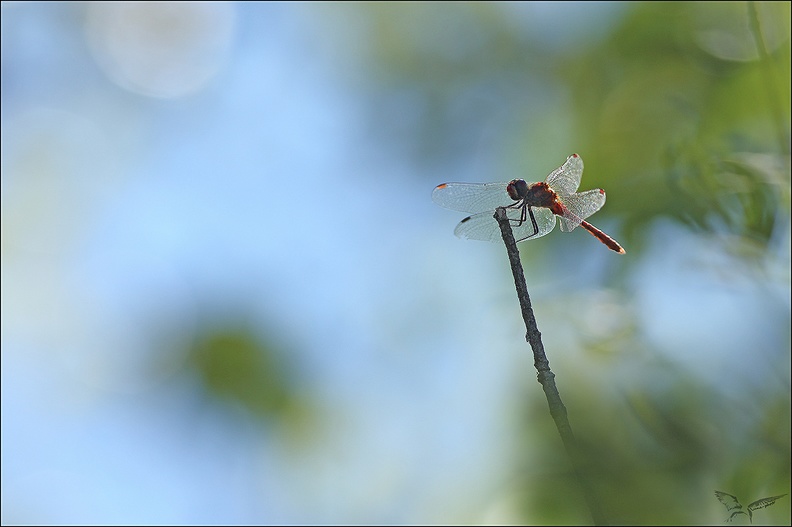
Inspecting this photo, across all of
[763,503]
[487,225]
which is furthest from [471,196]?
[763,503]

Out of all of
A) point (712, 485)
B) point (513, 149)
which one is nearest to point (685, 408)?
point (712, 485)

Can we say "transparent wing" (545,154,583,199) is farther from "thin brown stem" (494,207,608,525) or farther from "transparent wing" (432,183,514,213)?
"thin brown stem" (494,207,608,525)

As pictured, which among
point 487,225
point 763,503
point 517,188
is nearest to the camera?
point 763,503

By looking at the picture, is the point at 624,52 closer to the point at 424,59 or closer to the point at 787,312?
the point at 424,59

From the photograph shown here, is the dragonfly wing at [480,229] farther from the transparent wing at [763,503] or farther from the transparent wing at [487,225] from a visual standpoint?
the transparent wing at [763,503]

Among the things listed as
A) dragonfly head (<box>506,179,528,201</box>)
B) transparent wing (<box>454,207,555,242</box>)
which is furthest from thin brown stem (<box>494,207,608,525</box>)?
transparent wing (<box>454,207,555,242</box>)

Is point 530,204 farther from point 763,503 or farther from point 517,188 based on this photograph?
point 763,503
